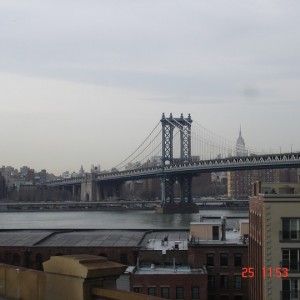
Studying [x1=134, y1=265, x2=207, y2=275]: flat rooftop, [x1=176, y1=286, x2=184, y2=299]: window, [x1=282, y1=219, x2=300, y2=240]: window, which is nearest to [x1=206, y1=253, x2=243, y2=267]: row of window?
[x1=134, y1=265, x2=207, y2=275]: flat rooftop

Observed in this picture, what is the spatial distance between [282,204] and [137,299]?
29.4ft

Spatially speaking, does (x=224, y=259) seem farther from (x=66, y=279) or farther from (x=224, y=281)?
(x=66, y=279)

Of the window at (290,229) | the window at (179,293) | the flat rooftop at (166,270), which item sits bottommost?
the window at (179,293)

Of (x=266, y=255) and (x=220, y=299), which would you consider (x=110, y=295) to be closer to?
(x=266, y=255)

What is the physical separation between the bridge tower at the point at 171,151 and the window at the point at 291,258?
6037 cm

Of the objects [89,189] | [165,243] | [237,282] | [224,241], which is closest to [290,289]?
[237,282]

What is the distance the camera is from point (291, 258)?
1154 centimetres

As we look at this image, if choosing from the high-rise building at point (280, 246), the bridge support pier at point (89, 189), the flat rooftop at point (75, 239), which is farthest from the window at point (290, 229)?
the bridge support pier at point (89, 189)

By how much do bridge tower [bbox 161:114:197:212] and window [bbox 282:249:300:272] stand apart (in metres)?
60.4

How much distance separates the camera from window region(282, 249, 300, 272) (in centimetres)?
1148

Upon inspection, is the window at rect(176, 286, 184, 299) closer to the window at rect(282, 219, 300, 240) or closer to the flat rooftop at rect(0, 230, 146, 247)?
the window at rect(282, 219, 300, 240)

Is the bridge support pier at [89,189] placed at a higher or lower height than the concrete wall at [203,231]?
higher

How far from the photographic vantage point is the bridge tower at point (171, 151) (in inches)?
2859

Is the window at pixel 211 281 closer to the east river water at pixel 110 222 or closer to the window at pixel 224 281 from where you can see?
the window at pixel 224 281
